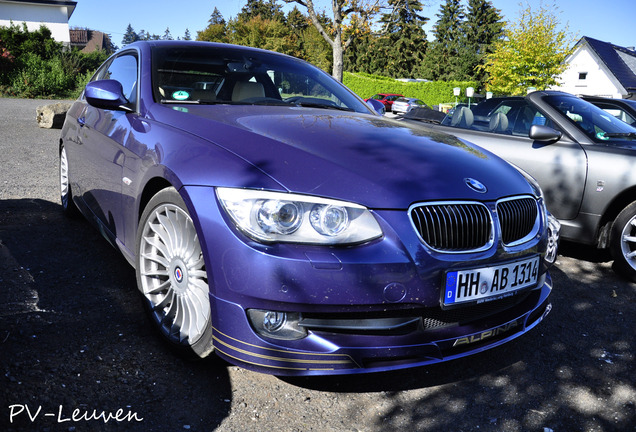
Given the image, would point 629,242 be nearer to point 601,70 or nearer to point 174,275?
point 174,275

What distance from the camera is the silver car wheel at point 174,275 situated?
2373mm

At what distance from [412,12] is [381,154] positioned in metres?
78.7

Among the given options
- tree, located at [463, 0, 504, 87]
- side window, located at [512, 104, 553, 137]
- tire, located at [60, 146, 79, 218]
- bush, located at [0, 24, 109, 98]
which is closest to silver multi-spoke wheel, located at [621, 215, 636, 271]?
side window, located at [512, 104, 553, 137]

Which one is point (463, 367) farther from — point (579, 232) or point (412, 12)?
point (412, 12)

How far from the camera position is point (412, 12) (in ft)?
245

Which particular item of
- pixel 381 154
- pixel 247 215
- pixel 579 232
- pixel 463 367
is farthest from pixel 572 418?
pixel 579 232

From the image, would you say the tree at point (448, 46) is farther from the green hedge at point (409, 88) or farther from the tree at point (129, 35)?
the tree at point (129, 35)

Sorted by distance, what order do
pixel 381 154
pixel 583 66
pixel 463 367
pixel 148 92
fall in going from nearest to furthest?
pixel 381 154 → pixel 463 367 → pixel 148 92 → pixel 583 66

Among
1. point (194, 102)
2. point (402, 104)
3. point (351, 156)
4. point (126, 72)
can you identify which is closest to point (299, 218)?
point (351, 156)

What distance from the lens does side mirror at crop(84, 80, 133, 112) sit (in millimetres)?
3137

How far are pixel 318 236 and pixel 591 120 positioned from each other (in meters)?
3.99

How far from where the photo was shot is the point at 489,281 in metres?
2.32

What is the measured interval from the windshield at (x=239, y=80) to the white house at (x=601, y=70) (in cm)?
4062

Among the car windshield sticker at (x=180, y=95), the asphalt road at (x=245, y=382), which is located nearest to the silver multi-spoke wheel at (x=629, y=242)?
the asphalt road at (x=245, y=382)
